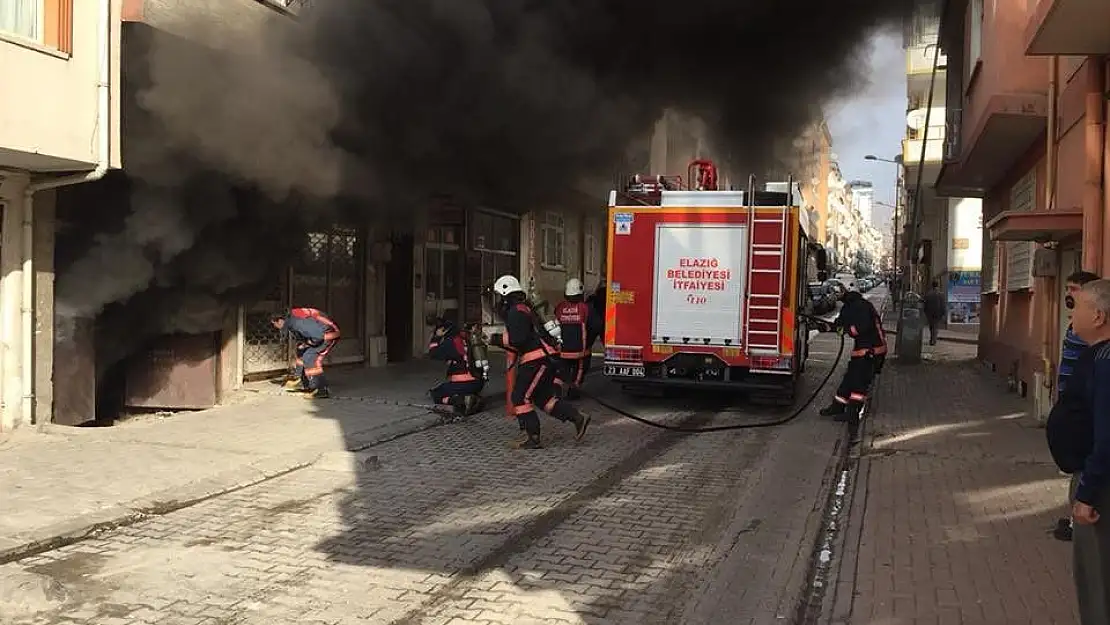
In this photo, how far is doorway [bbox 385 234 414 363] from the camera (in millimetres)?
12227

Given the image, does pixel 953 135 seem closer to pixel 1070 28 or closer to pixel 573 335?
pixel 573 335

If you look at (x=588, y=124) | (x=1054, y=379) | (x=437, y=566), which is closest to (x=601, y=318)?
(x=588, y=124)

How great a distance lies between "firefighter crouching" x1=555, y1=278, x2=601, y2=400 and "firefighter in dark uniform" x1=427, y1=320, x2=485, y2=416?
61.0 inches

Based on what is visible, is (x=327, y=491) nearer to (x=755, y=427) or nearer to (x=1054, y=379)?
(x=755, y=427)

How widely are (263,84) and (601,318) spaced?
4.98 meters

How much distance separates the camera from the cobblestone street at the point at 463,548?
3555 millimetres

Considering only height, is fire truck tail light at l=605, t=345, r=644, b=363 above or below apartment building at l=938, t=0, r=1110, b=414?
below

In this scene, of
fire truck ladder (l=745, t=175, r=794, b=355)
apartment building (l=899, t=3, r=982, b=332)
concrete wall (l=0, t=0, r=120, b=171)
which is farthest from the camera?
apartment building (l=899, t=3, r=982, b=332)

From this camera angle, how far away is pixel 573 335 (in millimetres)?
9617

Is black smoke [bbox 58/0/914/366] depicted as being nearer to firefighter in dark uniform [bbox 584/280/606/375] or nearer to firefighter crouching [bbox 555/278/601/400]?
firefighter in dark uniform [bbox 584/280/606/375]

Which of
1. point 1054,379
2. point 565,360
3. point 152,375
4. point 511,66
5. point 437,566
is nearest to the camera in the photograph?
point 437,566

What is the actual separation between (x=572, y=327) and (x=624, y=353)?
1003 mm

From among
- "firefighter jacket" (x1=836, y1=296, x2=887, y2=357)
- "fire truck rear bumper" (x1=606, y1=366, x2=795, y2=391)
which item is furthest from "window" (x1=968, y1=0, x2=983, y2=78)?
"fire truck rear bumper" (x1=606, y1=366, x2=795, y2=391)

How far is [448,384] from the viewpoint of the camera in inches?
317
